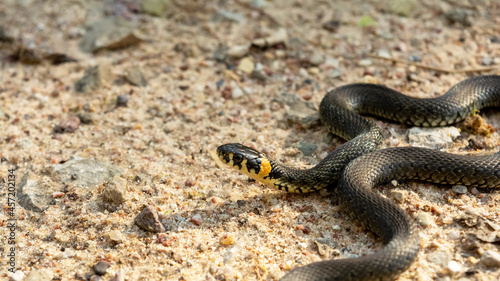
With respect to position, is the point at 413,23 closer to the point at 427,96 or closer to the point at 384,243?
the point at 427,96

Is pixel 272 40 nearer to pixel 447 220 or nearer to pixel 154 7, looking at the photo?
pixel 154 7

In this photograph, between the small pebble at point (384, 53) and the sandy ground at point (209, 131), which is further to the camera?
the small pebble at point (384, 53)

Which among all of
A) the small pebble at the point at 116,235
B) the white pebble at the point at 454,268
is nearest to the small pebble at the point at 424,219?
the white pebble at the point at 454,268

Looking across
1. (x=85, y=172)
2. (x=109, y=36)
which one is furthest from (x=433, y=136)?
(x=109, y=36)

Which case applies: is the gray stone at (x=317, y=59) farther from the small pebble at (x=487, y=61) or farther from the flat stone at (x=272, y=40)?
the small pebble at (x=487, y=61)

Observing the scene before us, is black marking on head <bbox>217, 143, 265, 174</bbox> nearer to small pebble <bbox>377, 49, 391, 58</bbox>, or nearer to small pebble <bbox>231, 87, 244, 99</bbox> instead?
small pebble <bbox>231, 87, 244, 99</bbox>

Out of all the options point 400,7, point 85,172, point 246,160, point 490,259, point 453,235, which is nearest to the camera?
point 490,259

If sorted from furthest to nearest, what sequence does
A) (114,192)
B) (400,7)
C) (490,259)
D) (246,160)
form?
(400,7)
(246,160)
(114,192)
(490,259)
